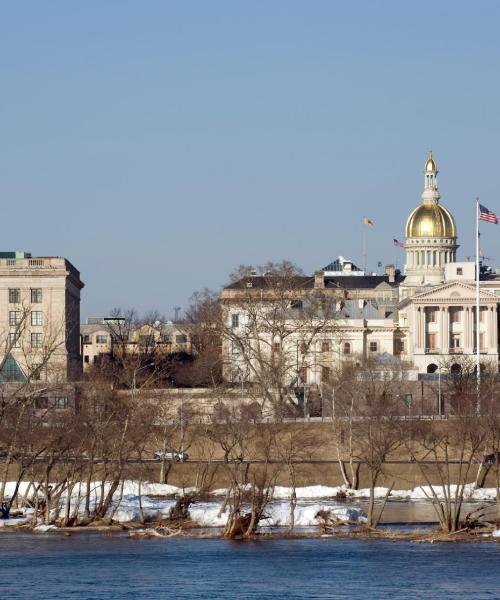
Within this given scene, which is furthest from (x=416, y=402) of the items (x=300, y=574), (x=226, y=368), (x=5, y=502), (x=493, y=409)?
(x=300, y=574)

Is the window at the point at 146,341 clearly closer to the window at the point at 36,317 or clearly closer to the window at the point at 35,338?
the window at the point at 36,317

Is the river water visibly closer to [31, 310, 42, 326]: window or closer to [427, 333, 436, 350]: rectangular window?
[31, 310, 42, 326]: window

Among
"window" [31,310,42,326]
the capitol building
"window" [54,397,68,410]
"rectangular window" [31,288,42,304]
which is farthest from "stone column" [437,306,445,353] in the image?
"window" [54,397,68,410]

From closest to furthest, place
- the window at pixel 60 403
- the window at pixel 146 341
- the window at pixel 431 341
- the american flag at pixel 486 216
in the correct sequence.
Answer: the window at pixel 60 403 < the american flag at pixel 486 216 < the window at pixel 146 341 < the window at pixel 431 341

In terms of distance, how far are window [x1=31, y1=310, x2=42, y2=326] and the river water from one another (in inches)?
3318

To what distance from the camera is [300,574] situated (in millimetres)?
71688

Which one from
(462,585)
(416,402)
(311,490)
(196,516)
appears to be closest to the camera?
(462,585)

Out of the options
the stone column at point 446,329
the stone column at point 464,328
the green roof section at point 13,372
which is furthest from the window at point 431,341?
the green roof section at point 13,372

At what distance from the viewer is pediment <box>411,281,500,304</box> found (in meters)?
184

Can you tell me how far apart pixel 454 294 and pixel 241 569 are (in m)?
113

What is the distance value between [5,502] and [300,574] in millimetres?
21038

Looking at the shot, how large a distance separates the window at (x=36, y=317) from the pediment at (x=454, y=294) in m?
35.1

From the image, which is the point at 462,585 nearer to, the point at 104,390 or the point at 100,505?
the point at 100,505

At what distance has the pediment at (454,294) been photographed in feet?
602
